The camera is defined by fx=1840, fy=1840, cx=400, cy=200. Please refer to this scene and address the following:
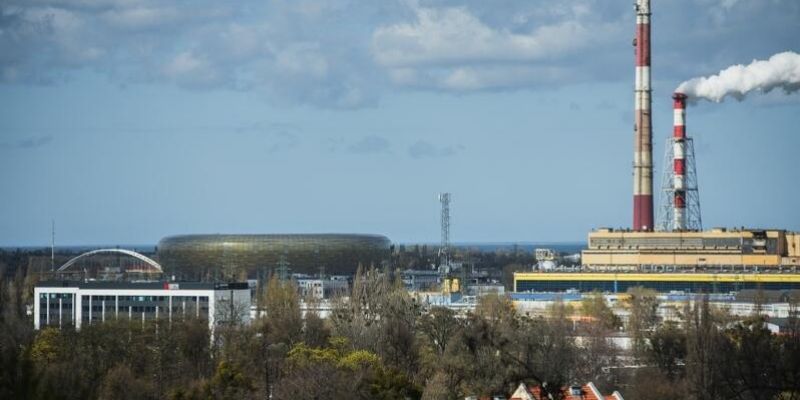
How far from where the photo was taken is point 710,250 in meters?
107

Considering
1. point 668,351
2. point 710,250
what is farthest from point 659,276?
point 668,351

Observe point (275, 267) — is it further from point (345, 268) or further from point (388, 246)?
point (388, 246)

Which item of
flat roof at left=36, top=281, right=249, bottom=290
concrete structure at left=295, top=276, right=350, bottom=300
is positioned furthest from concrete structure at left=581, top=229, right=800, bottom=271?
flat roof at left=36, top=281, right=249, bottom=290

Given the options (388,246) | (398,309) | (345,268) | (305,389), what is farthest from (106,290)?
(388,246)

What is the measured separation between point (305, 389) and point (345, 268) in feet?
390

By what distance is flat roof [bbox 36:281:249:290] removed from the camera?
91812 mm

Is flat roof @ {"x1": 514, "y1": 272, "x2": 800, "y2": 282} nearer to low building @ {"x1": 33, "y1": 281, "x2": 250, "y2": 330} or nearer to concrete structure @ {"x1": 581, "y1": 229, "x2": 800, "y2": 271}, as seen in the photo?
concrete structure @ {"x1": 581, "y1": 229, "x2": 800, "y2": 271}

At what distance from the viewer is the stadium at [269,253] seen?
15975 cm

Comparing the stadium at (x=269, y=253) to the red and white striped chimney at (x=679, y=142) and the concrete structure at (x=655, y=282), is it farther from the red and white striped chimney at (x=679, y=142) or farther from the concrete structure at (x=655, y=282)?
the red and white striped chimney at (x=679, y=142)

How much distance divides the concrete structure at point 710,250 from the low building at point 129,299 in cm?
2541

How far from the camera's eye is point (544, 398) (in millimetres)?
39719

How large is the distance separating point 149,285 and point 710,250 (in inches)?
1317

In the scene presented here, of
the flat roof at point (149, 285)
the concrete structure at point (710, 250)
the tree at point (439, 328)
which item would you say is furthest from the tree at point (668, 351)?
the concrete structure at point (710, 250)

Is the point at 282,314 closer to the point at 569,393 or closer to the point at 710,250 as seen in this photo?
the point at 569,393
